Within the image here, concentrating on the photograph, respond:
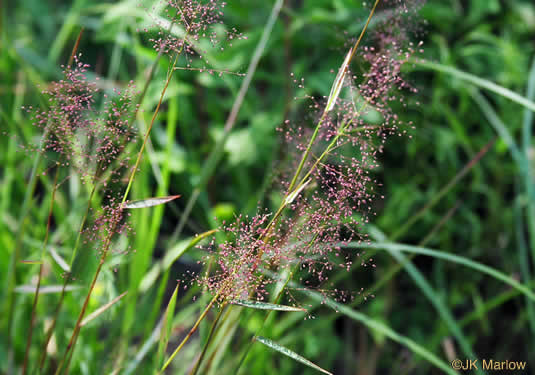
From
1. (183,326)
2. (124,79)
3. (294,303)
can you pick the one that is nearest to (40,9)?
(124,79)

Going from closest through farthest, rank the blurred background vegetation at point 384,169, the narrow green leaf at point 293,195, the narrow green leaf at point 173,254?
1. the narrow green leaf at point 293,195
2. the narrow green leaf at point 173,254
3. the blurred background vegetation at point 384,169

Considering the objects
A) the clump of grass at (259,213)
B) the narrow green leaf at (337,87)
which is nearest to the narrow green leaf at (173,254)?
the clump of grass at (259,213)

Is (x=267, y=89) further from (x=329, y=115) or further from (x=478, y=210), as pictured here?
(x=329, y=115)

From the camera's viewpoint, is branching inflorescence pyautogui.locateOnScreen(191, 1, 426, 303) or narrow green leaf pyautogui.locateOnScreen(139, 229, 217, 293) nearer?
branching inflorescence pyautogui.locateOnScreen(191, 1, 426, 303)

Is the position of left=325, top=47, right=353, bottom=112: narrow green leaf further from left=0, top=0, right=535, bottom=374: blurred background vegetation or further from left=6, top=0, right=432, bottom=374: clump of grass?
left=0, top=0, right=535, bottom=374: blurred background vegetation

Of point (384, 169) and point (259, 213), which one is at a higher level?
point (259, 213)

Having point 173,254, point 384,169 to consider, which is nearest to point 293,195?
point 173,254

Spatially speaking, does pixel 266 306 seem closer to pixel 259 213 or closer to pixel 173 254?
pixel 259 213

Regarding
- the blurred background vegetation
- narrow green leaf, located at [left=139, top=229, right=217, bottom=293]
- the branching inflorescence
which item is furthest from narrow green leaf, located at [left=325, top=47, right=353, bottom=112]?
the blurred background vegetation

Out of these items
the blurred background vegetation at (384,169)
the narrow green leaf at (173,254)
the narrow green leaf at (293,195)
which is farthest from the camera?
the blurred background vegetation at (384,169)

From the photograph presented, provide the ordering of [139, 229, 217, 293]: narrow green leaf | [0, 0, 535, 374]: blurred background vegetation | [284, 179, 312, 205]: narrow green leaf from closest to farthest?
[284, 179, 312, 205]: narrow green leaf, [139, 229, 217, 293]: narrow green leaf, [0, 0, 535, 374]: blurred background vegetation

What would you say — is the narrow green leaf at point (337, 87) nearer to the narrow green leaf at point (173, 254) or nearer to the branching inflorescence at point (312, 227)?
the branching inflorescence at point (312, 227)
